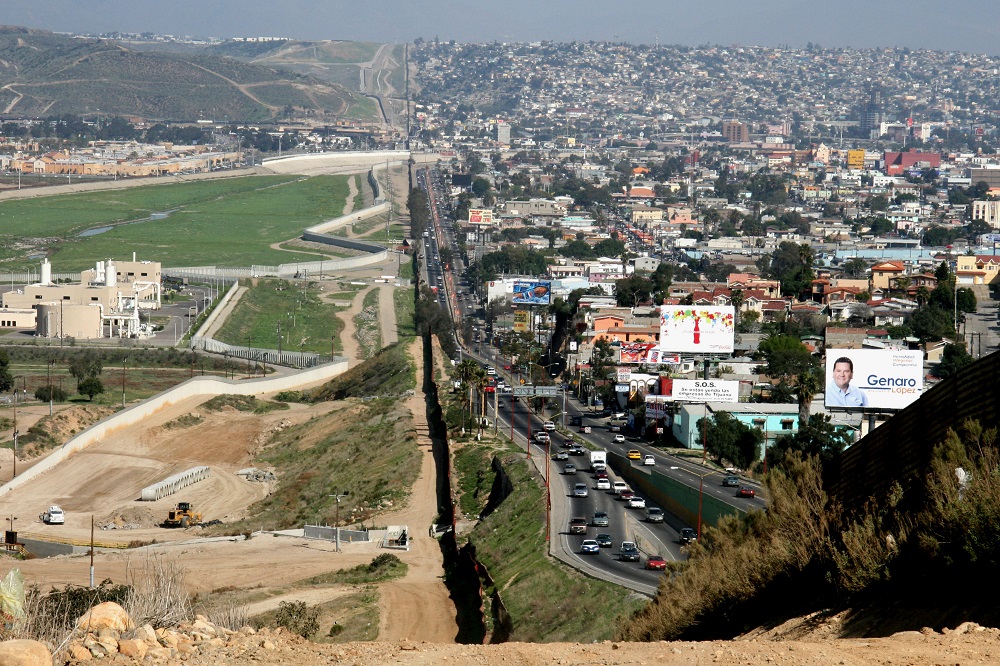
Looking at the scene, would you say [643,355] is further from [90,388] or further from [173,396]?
[90,388]

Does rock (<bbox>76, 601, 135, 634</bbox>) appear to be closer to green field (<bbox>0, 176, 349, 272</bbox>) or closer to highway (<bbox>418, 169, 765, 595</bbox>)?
highway (<bbox>418, 169, 765, 595</bbox>)

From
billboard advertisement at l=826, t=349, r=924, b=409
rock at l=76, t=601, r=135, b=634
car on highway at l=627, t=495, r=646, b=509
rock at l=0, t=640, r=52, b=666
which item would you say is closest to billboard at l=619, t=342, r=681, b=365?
billboard advertisement at l=826, t=349, r=924, b=409

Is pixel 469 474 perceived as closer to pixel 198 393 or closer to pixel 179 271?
pixel 198 393

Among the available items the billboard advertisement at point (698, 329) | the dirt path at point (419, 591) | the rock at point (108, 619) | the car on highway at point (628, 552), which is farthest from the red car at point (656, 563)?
the billboard advertisement at point (698, 329)

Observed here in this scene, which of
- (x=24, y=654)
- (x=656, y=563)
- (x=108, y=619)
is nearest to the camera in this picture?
(x=24, y=654)

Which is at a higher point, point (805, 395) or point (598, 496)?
point (805, 395)

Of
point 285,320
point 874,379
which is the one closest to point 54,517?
point 874,379
